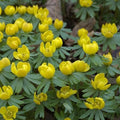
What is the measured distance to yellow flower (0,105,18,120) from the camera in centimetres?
239

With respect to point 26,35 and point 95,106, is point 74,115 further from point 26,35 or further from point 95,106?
point 26,35

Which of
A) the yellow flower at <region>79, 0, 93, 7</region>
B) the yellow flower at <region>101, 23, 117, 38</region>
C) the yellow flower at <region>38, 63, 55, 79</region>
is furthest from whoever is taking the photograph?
the yellow flower at <region>79, 0, 93, 7</region>

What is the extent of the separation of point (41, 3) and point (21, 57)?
119 inches

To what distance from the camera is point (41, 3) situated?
5.51m

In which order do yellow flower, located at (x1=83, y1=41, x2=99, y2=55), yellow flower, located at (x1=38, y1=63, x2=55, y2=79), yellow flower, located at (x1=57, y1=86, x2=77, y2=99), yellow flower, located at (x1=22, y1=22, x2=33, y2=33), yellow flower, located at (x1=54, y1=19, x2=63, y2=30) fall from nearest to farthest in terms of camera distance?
yellow flower, located at (x1=38, y1=63, x2=55, y2=79)
yellow flower, located at (x1=57, y1=86, x2=77, y2=99)
yellow flower, located at (x1=83, y1=41, x2=99, y2=55)
yellow flower, located at (x1=22, y1=22, x2=33, y2=33)
yellow flower, located at (x1=54, y1=19, x2=63, y2=30)

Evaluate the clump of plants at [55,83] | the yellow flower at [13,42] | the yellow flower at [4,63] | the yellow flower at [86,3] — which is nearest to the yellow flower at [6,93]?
the clump of plants at [55,83]

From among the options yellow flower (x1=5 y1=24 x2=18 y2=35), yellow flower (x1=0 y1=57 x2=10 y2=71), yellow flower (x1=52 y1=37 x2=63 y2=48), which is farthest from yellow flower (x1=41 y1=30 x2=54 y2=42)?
yellow flower (x1=0 y1=57 x2=10 y2=71)

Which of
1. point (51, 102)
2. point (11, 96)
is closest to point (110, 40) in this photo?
point (51, 102)

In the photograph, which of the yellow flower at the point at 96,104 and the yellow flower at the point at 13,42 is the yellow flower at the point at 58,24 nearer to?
the yellow flower at the point at 13,42

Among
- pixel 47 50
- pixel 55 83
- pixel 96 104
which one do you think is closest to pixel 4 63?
pixel 47 50

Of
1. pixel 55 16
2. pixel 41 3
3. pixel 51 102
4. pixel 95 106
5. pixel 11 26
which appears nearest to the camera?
pixel 95 106

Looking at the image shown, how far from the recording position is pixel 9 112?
2.43 metres

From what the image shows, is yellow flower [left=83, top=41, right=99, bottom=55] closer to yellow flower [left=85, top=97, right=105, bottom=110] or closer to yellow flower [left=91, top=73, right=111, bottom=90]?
yellow flower [left=91, top=73, right=111, bottom=90]

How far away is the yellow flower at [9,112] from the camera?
239 centimetres
